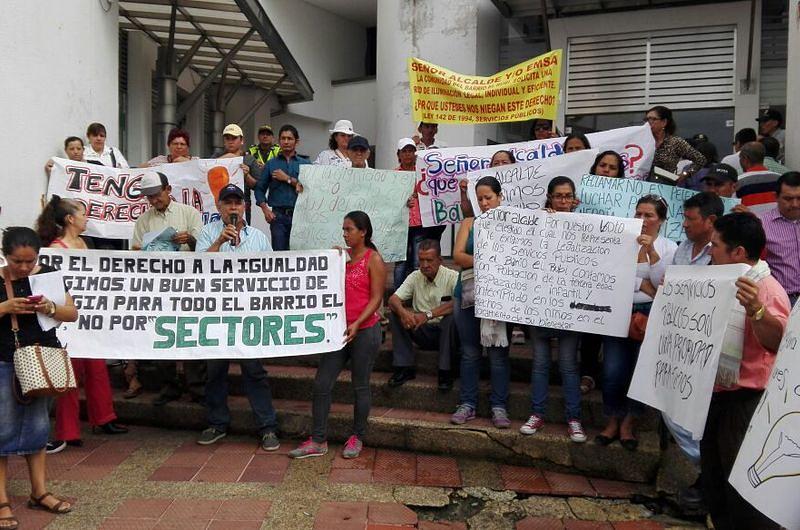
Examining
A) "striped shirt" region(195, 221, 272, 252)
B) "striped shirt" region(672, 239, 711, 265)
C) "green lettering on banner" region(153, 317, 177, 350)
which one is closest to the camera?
"striped shirt" region(672, 239, 711, 265)

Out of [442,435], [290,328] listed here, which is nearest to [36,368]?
[290,328]

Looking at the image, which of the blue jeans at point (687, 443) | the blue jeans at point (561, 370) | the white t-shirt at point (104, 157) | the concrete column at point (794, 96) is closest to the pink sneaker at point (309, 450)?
the blue jeans at point (561, 370)

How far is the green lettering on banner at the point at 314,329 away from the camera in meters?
5.32

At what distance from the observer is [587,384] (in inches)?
223

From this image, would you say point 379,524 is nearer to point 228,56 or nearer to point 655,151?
point 655,151

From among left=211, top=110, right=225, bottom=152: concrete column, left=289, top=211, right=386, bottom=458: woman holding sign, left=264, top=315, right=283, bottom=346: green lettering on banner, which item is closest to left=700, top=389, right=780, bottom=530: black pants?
left=289, top=211, right=386, bottom=458: woman holding sign

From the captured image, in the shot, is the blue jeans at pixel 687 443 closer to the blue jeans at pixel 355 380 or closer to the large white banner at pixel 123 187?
the blue jeans at pixel 355 380

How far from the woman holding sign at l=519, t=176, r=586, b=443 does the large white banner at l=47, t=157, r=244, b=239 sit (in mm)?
3707

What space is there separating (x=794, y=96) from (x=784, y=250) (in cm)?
255

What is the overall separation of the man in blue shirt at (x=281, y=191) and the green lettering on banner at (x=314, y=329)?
207 cm

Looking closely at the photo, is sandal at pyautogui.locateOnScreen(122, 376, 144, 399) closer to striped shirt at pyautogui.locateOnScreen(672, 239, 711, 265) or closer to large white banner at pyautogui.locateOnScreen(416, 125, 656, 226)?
large white banner at pyautogui.locateOnScreen(416, 125, 656, 226)

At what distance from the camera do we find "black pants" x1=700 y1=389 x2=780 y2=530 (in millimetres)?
3158

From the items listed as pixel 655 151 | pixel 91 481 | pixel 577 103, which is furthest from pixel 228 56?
pixel 91 481

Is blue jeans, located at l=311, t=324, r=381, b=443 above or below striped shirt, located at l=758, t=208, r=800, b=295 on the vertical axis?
below
